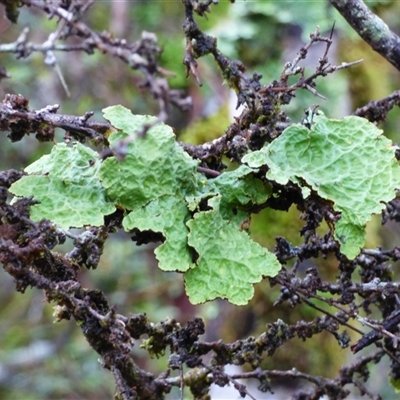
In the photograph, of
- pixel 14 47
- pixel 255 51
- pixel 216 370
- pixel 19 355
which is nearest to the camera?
pixel 216 370

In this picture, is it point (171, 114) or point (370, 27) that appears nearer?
point (370, 27)

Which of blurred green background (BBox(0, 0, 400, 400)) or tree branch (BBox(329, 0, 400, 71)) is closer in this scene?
tree branch (BBox(329, 0, 400, 71))

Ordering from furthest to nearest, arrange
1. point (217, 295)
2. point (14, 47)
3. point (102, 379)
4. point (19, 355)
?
point (102, 379) → point (19, 355) → point (14, 47) → point (217, 295)

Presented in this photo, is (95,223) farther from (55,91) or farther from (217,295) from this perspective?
(55,91)

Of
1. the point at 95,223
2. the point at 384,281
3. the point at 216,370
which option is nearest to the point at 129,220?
the point at 95,223

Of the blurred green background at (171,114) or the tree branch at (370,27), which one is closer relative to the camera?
the tree branch at (370,27)

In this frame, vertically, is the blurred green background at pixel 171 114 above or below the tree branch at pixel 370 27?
above

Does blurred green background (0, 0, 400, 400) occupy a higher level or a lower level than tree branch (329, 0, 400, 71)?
higher

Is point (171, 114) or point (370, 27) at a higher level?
point (171, 114)
